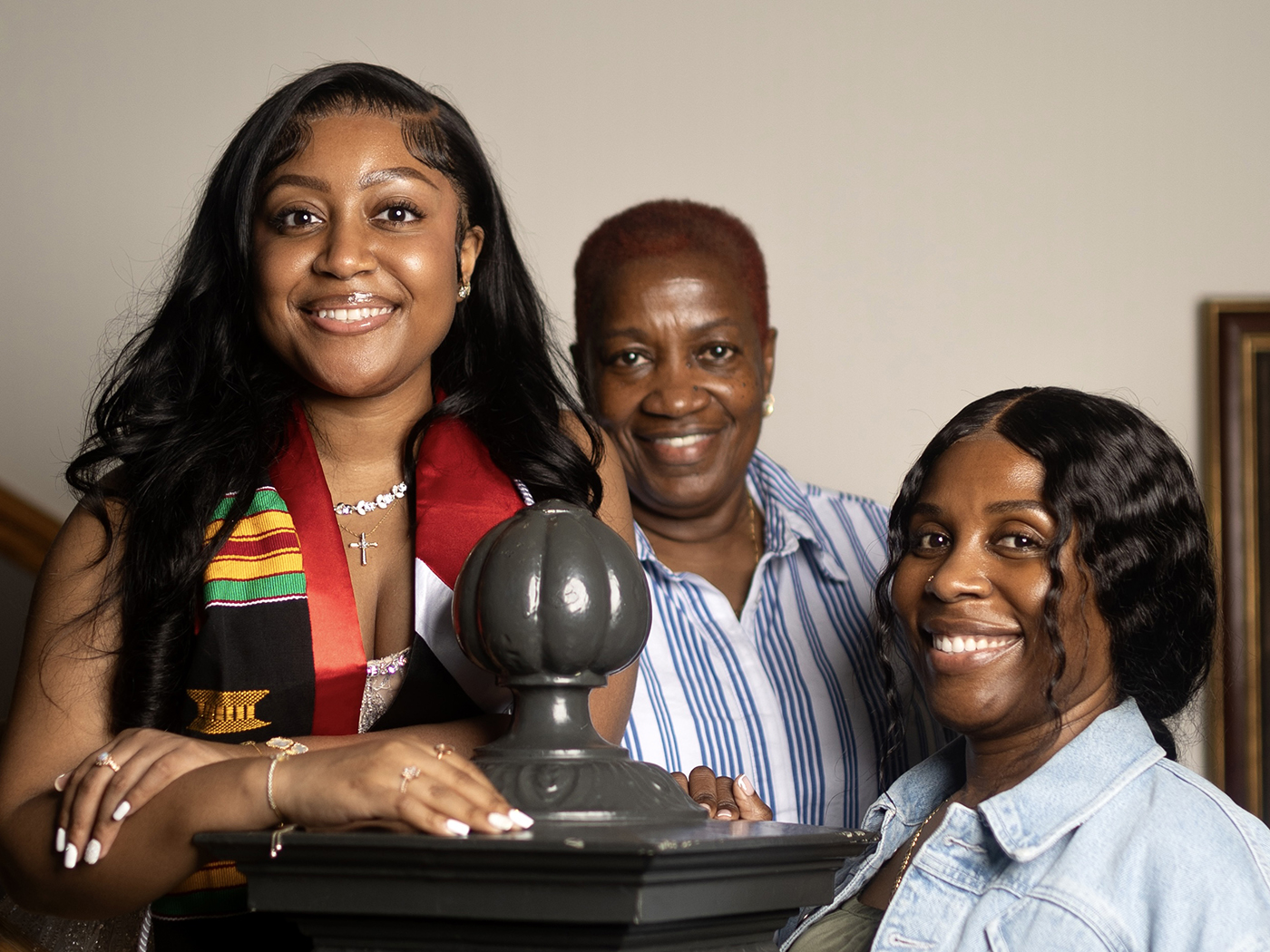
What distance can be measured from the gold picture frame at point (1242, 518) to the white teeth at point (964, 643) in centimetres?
178

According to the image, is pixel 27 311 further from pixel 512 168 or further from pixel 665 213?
pixel 665 213

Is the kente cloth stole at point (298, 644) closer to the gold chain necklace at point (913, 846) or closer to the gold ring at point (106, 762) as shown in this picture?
the gold ring at point (106, 762)

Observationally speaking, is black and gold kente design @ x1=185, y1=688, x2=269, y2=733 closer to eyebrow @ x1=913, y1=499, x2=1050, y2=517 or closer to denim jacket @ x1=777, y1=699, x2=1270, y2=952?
denim jacket @ x1=777, y1=699, x2=1270, y2=952

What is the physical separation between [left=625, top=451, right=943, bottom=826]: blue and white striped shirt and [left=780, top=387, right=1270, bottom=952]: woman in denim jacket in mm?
453

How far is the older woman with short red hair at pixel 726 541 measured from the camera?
2.17m

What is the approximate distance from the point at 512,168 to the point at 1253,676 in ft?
6.78

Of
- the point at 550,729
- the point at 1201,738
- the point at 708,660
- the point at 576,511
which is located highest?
the point at 576,511

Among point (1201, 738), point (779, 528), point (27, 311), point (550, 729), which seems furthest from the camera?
point (27, 311)

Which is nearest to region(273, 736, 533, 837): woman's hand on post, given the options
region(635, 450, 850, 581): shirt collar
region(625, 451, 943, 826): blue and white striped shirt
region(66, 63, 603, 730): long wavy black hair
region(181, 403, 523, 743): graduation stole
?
region(181, 403, 523, 743): graduation stole

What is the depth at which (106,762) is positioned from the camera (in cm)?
119

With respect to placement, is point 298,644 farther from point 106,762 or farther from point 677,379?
point 677,379

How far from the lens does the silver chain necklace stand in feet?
5.46

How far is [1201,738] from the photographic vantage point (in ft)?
9.89

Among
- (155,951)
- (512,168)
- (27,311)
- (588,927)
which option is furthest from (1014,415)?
(27,311)
